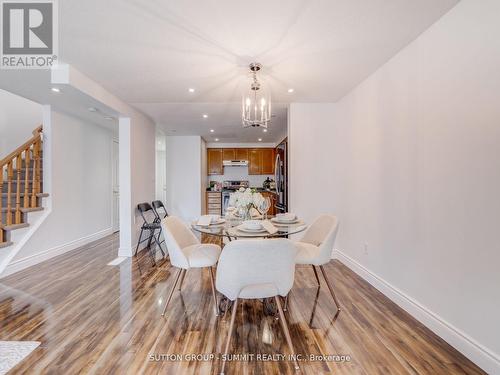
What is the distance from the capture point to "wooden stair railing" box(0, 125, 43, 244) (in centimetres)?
294

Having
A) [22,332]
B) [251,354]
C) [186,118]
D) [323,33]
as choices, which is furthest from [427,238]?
[186,118]

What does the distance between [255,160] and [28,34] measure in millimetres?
5284

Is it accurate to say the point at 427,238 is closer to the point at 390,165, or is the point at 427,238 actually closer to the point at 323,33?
the point at 390,165

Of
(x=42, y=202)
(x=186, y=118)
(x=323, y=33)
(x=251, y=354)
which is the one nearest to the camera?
(x=251, y=354)

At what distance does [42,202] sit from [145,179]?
4.86 feet

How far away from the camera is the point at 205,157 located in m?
6.72

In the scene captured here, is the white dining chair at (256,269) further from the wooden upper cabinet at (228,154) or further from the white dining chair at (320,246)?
the wooden upper cabinet at (228,154)

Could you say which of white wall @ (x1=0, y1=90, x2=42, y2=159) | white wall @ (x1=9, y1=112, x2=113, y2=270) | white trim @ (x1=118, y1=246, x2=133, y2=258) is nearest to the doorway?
white wall @ (x1=9, y1=112, x2=113, y2=270)

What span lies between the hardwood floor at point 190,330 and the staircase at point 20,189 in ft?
2.43

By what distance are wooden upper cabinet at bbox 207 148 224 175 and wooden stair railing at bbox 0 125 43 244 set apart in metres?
3.90

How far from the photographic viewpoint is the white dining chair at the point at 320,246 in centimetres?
204

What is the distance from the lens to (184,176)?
20.2 feet

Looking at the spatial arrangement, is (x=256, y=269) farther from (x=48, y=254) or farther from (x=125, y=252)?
(x=48, y=254)

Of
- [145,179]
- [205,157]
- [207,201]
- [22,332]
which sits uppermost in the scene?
[205,157]
